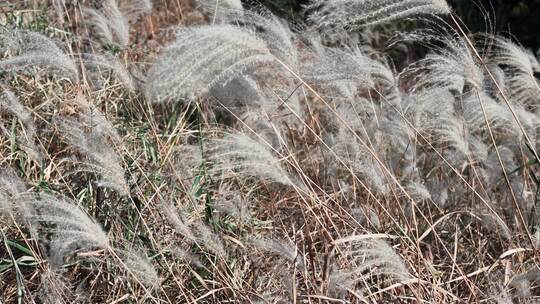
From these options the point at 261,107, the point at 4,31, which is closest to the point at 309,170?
the point at 261,107

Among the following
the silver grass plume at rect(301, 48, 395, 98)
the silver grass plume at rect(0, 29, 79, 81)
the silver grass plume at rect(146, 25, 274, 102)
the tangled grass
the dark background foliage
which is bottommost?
the dark background foliage

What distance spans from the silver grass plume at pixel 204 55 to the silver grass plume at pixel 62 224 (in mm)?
416

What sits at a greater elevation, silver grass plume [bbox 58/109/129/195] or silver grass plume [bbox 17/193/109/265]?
silver grass plume [bbox 58/109/129/195]

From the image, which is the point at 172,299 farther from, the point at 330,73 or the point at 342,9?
the point at 342,9

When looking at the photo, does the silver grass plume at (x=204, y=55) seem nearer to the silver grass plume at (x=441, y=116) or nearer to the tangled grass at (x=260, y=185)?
the tangled grass at (x=260, y=185)

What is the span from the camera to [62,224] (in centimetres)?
267

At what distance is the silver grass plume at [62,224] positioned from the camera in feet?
7.85

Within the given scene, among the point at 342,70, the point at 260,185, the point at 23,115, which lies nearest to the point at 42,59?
the point at 23,115

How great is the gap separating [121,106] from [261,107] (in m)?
1.16

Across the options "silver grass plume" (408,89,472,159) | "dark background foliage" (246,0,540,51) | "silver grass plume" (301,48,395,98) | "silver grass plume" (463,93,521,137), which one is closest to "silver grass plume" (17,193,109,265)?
"silver grass plume" (301,48,395,98)

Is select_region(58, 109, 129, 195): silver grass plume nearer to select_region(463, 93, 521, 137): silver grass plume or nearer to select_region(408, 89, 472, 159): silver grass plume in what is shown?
select_region(408, 89, 472, 159): silver grass plume

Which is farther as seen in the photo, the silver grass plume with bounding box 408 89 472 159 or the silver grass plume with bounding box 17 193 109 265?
the silver grass plume with bounding box 408 89 472 159

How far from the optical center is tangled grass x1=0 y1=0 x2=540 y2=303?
8.73ft

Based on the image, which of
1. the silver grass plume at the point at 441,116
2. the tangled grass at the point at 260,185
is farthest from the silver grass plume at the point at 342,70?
the silver grass plume at the point at 441,116
